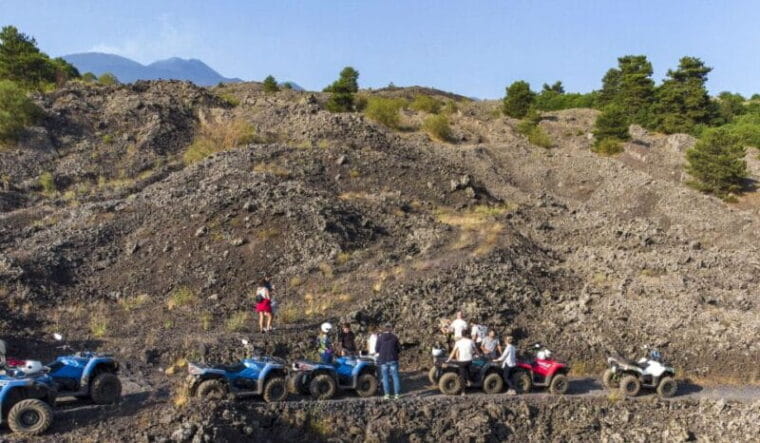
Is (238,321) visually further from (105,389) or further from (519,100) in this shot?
(519,100)

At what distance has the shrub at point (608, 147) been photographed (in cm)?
4638

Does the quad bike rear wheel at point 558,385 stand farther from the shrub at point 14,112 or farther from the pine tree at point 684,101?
the pine tree at point 684,101

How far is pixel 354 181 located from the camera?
26.9 m

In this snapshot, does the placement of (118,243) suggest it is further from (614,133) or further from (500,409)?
(614,133)

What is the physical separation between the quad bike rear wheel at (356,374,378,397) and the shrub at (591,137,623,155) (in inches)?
1569

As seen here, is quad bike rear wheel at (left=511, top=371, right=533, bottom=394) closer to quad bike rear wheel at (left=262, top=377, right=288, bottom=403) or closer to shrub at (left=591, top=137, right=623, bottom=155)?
quad bike rear wheel at (left=262, top=377, right=288, bottom=403)

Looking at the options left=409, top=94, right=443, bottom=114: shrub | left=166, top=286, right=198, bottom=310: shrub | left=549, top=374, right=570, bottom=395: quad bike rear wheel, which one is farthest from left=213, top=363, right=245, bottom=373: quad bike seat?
left=409, top=94, right=443, bottom=114: shrub

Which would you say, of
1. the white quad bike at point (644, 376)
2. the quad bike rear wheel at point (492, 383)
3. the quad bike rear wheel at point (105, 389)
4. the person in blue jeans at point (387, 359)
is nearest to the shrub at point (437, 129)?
the white quad bike at point (644, 376)

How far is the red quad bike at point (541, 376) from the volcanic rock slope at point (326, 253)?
211 cm

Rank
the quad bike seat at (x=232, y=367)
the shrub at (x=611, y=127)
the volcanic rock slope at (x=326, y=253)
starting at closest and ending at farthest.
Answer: the quad bike seat at (x=232, y=367), the volcanic rock slope at (x=326, y=253), the shrub at (x=611, y=127)

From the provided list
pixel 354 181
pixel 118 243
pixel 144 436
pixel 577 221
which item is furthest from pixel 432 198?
pixel 144 436

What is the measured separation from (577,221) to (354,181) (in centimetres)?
1001

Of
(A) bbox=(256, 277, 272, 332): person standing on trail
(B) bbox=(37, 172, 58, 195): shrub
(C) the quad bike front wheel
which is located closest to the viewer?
(C) the quad bike front wheel

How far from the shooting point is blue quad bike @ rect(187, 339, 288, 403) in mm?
10008
